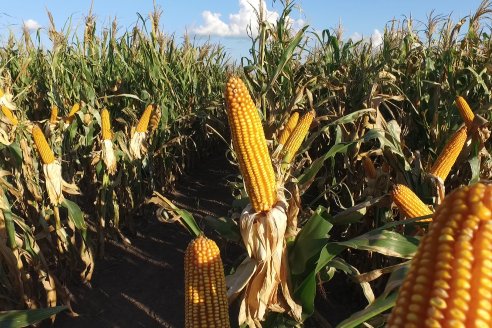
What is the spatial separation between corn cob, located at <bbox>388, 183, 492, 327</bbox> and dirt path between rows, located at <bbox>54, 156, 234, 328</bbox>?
352cm

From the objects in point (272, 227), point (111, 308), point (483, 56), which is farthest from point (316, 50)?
point (272, 227)

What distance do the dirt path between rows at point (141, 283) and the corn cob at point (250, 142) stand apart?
6.23 feet

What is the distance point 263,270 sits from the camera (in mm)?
2643

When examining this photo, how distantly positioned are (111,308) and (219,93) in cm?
719

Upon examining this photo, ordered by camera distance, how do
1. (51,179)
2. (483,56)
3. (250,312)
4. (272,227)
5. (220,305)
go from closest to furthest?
(220,305) < (272,227) < (250,312) < (51,179) < (483,56)

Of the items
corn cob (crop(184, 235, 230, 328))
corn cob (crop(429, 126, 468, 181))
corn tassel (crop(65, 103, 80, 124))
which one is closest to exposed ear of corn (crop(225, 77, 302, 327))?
corn cob (crop(184, 235, 230, 328))

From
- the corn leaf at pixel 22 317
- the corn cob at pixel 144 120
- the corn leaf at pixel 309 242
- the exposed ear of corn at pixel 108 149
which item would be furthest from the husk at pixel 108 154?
the corn leaf at pixel 309 242

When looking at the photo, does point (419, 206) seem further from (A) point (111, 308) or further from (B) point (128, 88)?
(B) point (128, 88)

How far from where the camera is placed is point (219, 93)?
428 inches

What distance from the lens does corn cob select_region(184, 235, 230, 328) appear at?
201 cm

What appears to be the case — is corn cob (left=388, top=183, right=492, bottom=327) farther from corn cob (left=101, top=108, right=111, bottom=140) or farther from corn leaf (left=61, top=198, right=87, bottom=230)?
corn cob (left=101, top=108, right=111, bottom=140)

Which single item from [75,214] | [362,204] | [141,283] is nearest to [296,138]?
[362,204]

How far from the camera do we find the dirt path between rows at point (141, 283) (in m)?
4.36

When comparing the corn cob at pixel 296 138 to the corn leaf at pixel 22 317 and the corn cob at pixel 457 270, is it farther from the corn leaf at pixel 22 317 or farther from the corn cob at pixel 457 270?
the corn cob at pixel 457 270
